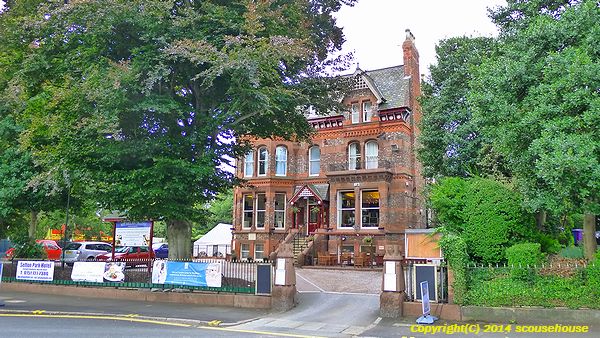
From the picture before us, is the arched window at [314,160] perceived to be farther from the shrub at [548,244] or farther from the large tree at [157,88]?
the shrub at [548,244]

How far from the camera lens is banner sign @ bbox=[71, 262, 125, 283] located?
1748 centimetres

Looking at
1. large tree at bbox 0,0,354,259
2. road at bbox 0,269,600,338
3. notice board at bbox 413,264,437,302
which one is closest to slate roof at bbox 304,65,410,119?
large tree at bbox 0,0,354,259

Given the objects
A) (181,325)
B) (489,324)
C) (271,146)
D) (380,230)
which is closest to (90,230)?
(271,146)

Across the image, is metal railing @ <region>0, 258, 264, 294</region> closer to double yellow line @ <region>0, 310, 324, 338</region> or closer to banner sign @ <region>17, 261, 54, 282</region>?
banner sign @ <region>17, 261, 54, 282</region>

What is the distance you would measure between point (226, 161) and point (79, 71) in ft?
18.8

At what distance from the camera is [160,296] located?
643 inches

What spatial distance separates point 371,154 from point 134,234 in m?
18.2

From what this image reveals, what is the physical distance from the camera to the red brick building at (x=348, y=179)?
30922 mm

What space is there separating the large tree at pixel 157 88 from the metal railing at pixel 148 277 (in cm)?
132

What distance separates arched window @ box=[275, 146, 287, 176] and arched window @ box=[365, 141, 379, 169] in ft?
20.3

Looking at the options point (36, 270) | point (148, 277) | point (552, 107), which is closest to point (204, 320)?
point (148, 277)

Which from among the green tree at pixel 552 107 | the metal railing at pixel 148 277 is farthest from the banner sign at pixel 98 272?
the green tree at pixel 552 107

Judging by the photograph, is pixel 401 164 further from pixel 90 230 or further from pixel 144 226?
pixel 90 230

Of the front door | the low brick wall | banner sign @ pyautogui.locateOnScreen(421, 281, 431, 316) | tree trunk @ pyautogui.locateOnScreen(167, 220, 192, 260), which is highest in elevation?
the front door
